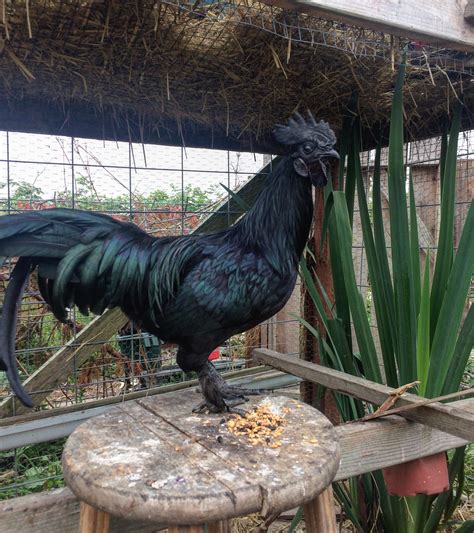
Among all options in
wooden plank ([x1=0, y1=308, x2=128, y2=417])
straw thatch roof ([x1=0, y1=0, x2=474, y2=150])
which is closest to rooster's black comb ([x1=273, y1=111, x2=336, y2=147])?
straw thatch roof ([x1=0, y1=0, x2=474, y2=150])

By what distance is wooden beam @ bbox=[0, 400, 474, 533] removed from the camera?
85cm

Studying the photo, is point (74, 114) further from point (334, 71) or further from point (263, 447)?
point (263, 447)

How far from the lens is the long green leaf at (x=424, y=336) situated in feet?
4.59

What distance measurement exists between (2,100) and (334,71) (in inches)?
49.7

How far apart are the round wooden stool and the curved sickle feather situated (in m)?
0.20

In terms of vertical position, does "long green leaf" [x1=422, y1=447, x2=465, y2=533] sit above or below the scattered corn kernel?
below

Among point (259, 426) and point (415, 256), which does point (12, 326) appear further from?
point (415, 256)

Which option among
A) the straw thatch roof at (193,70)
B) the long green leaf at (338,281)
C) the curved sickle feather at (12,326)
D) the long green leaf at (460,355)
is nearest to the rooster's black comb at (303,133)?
the straw thatch roof at (193,70)

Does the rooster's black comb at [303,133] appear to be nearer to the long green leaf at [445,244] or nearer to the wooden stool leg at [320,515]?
the long green leaf at [445,244]

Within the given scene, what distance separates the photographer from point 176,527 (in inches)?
30.7

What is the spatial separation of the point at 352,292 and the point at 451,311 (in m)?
0.34

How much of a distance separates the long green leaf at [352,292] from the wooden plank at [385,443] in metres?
0.38

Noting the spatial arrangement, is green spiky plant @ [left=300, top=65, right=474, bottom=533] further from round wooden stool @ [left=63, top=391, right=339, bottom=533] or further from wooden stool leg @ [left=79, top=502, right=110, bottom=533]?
wooden stool leg @ [left=79, top=502, right=110, bottom=533]

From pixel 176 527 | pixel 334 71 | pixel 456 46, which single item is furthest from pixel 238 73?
pixel 176 527
